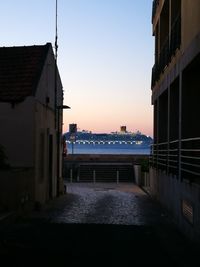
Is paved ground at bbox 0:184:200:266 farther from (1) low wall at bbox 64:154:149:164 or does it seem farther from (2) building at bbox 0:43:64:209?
(1) low wall at bbox 64:154:149:164

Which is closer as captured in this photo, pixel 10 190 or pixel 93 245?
pixel 93 245

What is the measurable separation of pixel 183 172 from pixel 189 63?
3.00 metres

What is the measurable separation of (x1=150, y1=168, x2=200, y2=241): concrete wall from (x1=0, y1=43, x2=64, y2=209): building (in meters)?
4.63

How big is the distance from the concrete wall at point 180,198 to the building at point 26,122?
4.63 meters

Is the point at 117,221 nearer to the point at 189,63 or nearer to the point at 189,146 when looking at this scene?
the point at 189,146

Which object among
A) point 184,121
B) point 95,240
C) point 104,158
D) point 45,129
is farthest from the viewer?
point 104,158

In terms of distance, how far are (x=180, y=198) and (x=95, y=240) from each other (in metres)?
3.83

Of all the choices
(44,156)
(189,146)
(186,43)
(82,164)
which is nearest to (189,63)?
(186,43)

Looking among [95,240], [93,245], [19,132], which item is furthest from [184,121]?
[93,245]

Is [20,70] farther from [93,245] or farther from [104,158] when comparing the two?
[104,158]

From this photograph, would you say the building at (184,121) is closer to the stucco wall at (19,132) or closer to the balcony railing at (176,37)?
the balcony railing at (176,37)

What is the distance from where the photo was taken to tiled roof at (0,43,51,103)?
20.4 metres

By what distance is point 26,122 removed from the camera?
786 inches

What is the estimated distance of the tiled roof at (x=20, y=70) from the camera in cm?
2041
